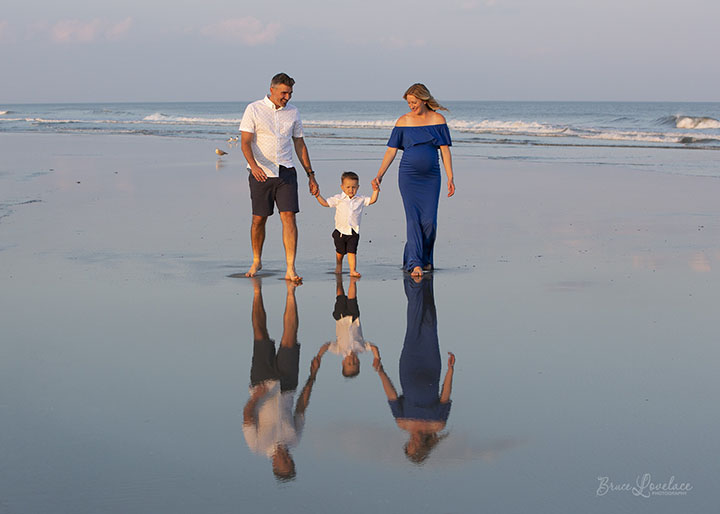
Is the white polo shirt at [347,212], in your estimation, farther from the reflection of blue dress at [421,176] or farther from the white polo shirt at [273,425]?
the white polo shirt at [273,425]

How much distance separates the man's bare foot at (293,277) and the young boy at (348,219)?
20.1 inches

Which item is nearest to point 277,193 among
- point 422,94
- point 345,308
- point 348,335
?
point 422,94

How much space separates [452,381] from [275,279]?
3138 millimetres

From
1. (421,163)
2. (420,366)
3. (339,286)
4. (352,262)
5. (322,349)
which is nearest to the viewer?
(420,366)

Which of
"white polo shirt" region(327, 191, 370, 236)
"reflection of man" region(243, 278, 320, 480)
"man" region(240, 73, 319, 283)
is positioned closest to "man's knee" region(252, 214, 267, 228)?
"man" region(240, 73, 319, 283)

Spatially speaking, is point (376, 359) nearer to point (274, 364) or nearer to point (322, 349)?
point (322, 349)

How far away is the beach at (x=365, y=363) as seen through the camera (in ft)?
11.2

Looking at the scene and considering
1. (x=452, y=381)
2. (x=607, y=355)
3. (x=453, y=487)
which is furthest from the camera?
(x=607, y=355)

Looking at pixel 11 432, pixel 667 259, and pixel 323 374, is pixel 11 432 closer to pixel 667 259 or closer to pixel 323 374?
pixel 323 374

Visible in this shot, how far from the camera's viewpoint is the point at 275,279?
7578 mm

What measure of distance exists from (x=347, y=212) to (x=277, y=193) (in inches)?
27.0

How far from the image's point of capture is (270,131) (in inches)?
304

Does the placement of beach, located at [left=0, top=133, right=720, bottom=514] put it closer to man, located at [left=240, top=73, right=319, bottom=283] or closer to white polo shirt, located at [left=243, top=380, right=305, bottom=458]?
white polo shirt, located at [left=243, top=380, right=305, bottom=458]

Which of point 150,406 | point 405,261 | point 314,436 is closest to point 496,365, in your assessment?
point 314,436
